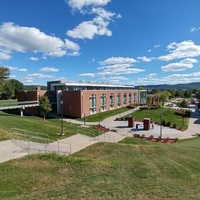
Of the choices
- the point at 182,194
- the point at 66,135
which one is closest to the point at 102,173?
the point at 182,194

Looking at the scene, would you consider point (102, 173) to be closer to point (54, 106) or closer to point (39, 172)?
point (39, 172)

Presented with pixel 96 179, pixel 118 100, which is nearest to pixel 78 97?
pixel 118 100

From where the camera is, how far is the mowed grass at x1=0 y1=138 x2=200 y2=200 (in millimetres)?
9320

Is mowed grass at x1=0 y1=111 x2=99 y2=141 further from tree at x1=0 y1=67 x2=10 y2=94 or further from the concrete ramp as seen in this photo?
tree at x1=0 y1=67 x2=10 y2=94

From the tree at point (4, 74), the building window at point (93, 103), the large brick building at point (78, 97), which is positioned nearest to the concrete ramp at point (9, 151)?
the large brick building at point (78, 97)

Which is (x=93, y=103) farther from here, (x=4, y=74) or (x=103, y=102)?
(x=4, y=74)

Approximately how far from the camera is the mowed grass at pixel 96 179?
9320 millimetres

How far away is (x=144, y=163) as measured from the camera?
14344 mm

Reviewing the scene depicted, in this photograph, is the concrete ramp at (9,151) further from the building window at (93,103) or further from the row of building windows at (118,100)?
the row of building windows at (118,100)

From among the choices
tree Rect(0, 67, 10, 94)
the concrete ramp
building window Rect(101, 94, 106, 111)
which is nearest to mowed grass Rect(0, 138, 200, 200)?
the concrete ramp

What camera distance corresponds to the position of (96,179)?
1091 cm

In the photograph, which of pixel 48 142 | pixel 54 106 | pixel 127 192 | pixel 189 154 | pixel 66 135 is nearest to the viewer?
pixel 127 192

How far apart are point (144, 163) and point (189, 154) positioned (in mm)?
6515

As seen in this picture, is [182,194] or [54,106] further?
[54,106]
